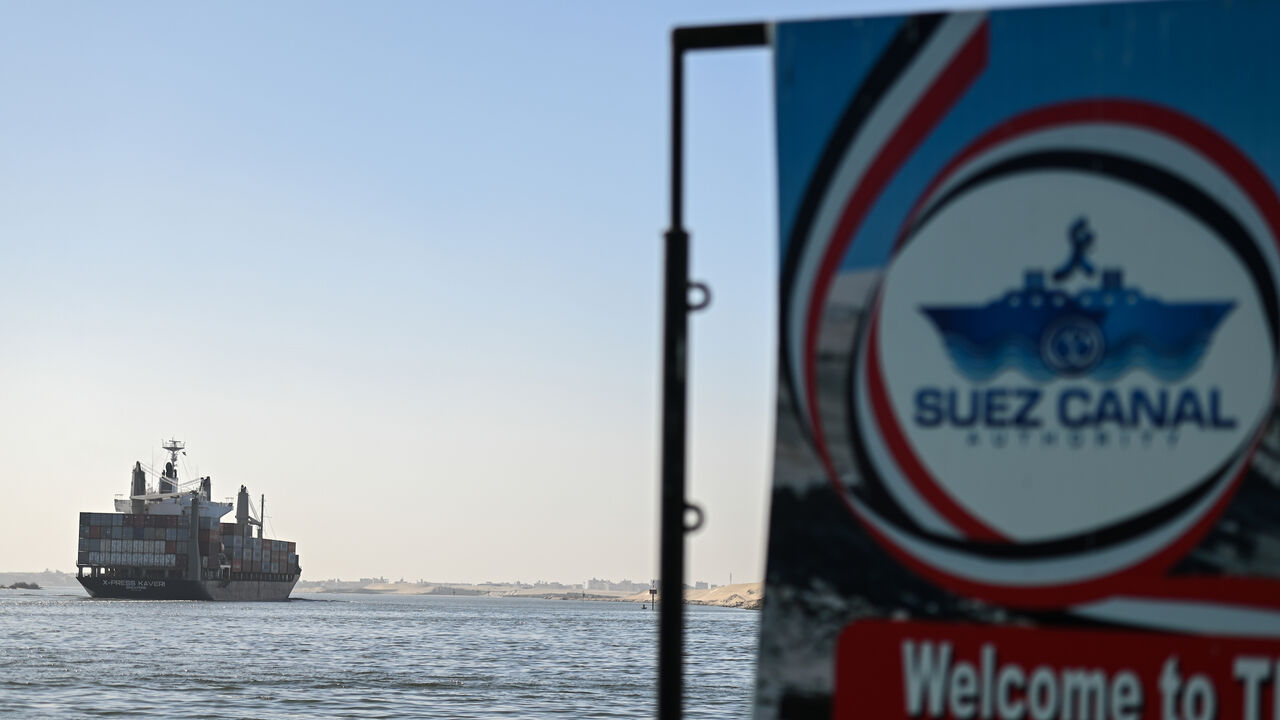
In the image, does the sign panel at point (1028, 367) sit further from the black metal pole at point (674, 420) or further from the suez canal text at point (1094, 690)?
the black metal pole at point (674, 420)

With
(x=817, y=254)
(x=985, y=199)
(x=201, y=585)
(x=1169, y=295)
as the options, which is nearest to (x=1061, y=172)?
(x=985, y=199)

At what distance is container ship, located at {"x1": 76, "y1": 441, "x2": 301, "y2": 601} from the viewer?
489 ft

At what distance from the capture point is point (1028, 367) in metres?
3.96

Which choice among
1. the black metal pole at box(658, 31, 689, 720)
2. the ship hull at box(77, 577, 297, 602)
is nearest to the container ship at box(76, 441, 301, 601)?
the ship hull at box(77, 577, 297, 602)

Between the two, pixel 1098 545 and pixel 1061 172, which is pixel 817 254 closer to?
pixel 1061 172

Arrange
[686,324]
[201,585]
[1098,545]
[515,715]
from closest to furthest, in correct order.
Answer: [1098,545], [686,324], [515,715], [201,585]

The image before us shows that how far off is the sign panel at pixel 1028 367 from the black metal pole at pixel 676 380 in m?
0.28

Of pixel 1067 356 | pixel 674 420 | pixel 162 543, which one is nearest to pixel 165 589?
pixel 162 543

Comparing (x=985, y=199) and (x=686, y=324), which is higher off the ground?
(x=985, y=199)

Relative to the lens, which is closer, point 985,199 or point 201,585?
point 985,199

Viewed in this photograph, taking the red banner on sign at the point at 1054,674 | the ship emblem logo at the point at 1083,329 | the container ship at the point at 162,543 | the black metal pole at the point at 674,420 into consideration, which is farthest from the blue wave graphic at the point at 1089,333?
the container ship at the point at 162,543

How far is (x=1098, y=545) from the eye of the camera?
3.90 m

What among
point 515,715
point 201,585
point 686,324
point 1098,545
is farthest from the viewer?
point 201,585

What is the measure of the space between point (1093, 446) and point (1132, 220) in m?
0.69
